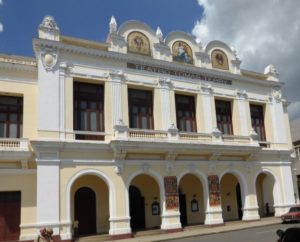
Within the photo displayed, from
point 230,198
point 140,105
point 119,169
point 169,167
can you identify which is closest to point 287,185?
point 230,198

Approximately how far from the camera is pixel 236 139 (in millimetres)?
25500

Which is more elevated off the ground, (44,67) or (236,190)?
(44,67)

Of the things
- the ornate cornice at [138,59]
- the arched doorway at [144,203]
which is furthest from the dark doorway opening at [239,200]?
the ornate cornice at [138,59]

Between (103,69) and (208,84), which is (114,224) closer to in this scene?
(103,69)

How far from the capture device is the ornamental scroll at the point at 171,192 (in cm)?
2171

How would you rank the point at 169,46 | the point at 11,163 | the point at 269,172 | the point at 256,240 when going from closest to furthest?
the point at 256,240 → the point at 11,163 → the point at 169,46 → the point at 269,172

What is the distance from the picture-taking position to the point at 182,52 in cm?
2552

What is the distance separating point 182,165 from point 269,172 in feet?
26.6

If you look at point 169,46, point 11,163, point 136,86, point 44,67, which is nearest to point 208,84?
point 169,46

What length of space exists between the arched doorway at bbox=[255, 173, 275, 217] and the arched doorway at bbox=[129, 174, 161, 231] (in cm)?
978

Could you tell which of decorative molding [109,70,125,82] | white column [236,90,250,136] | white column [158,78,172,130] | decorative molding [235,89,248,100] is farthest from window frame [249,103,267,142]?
decorative molding [109,70,125,82]

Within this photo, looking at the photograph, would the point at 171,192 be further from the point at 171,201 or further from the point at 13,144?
the point at 13,144

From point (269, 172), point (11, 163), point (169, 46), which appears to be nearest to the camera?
point (11, 163)

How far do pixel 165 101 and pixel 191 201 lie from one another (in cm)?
757
